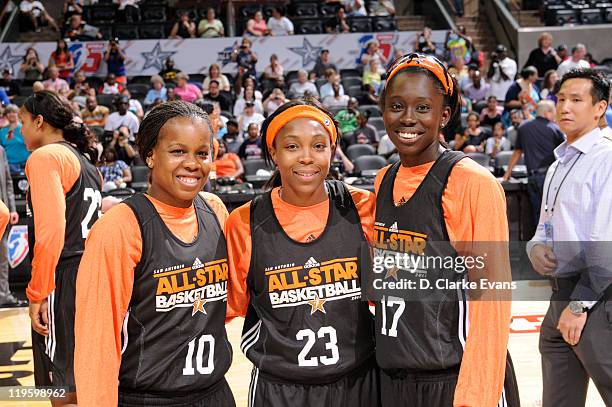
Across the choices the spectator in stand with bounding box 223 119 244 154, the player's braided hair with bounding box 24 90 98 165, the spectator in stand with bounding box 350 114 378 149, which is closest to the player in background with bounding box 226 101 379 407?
the player's braided hair with bounding box 24 90 98 165

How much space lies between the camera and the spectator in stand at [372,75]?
1280 cm

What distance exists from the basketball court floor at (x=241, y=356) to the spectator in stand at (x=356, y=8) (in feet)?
32.0

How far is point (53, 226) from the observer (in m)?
3.20

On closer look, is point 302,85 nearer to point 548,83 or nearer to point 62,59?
point 548,83

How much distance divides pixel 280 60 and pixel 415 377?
11.8 m

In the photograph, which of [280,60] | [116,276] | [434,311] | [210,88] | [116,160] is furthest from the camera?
[280,60]

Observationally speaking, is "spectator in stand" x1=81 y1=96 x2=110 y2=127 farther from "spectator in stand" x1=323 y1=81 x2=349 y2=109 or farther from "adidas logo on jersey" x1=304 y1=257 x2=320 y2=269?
"adidas logo on jersey" x1=304 y1=257 x2=320 y2=269

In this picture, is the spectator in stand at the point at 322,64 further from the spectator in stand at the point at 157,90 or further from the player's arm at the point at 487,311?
the player's arm at the point at 487,311

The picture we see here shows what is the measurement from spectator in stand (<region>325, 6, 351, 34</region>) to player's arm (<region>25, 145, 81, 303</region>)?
1137 centimetres

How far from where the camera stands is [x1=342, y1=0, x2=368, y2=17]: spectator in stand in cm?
1516

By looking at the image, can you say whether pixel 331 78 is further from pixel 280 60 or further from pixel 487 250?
pixel 487 250

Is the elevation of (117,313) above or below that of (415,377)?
above

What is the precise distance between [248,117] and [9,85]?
14.3 ft

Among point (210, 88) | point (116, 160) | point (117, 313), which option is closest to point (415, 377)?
point (117, 313)
